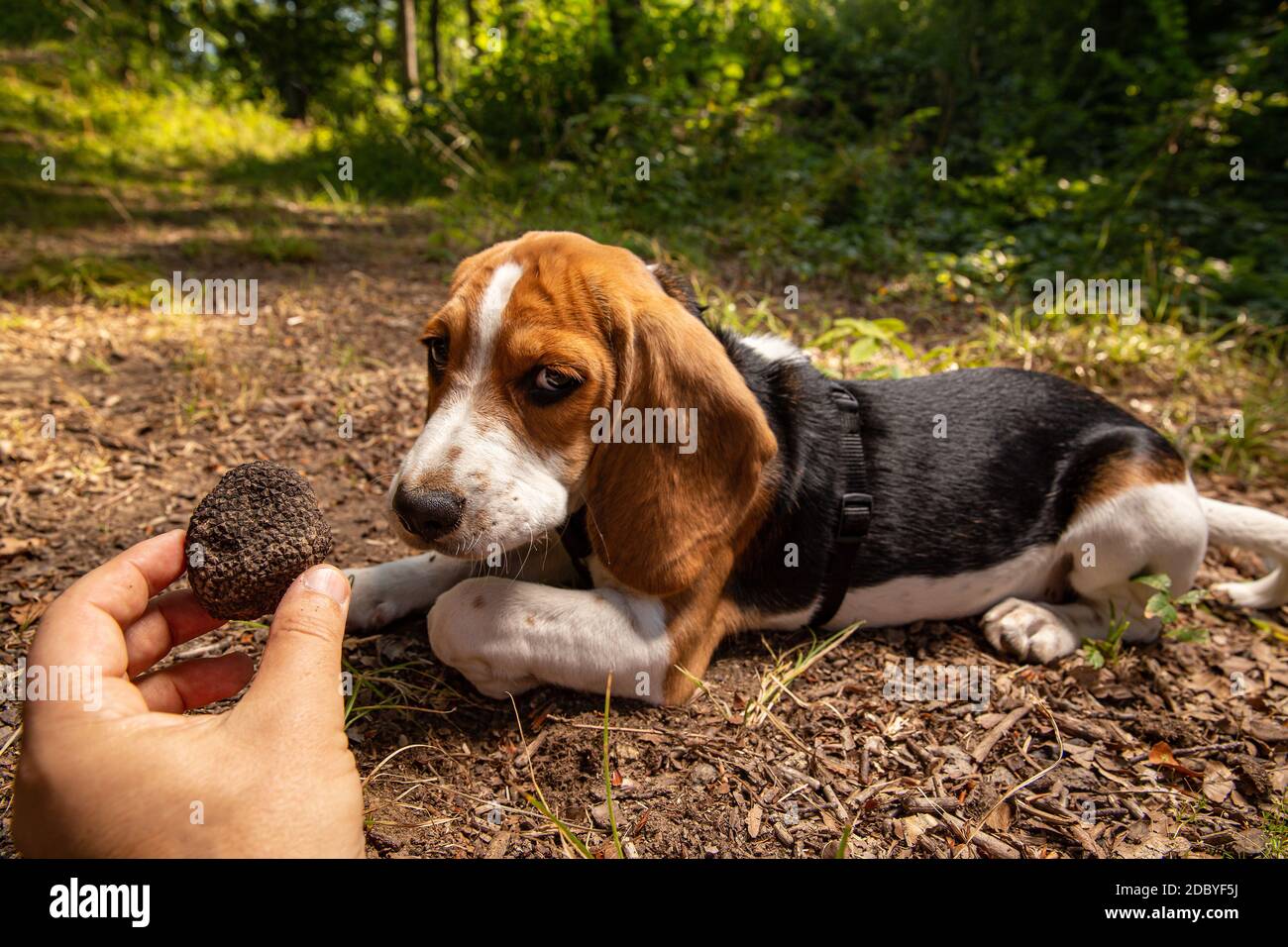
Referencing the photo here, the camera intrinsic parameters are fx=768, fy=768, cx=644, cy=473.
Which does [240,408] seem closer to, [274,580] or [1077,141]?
[274,580]

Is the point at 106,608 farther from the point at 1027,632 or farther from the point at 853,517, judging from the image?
the point at 1027,632

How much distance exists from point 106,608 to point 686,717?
180 centimetres

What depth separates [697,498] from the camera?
259 cm

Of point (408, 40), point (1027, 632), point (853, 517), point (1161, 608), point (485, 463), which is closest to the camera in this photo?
point (485, 463)

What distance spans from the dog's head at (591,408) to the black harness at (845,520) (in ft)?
1.34

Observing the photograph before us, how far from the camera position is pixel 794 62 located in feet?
30.1

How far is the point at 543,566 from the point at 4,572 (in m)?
2.24

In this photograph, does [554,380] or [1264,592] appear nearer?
[554,380]

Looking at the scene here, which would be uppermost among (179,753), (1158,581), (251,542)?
(251,542)

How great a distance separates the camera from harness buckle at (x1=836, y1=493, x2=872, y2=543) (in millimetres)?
2967

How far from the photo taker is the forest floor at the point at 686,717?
7.85ft

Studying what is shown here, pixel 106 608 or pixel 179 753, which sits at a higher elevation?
pixel 106 608

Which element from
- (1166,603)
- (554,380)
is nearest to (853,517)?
(554,380)

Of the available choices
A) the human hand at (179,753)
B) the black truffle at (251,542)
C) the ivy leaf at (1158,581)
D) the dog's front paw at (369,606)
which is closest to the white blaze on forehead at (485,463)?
the black truffle at (251,542)
